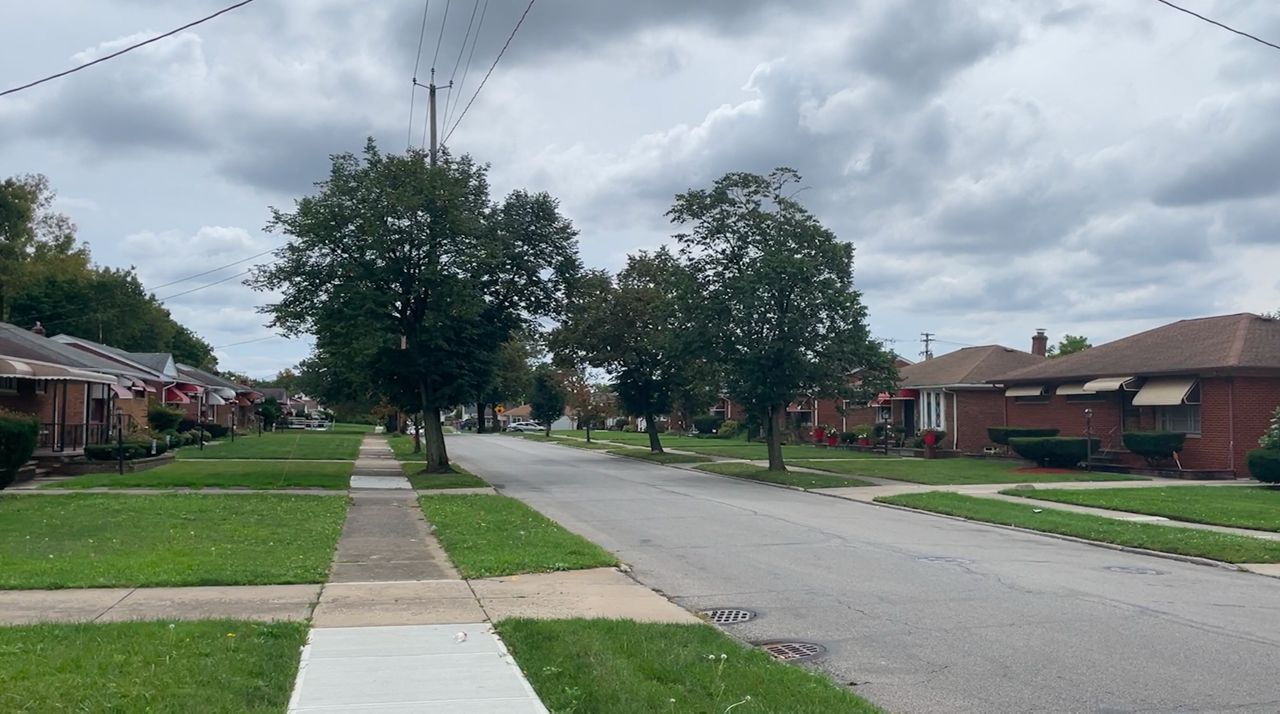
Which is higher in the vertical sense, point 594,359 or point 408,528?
point 594,359

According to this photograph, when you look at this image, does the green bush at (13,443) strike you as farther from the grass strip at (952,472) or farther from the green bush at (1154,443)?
the green bush at (1154,443)

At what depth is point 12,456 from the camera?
72.2ft

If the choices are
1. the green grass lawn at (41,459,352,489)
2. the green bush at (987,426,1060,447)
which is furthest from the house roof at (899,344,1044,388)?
the green grass lawn at (41,459,352,489)

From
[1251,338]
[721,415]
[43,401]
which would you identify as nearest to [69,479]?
[43,401]

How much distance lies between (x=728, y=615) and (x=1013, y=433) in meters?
31.8

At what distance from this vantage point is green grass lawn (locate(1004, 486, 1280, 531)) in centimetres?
1960

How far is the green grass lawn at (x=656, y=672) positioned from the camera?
271 inches

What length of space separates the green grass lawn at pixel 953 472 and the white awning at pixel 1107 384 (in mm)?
2888

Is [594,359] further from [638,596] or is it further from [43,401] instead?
[638,596]

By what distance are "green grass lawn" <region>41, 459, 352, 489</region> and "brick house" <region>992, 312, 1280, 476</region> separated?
23.5m

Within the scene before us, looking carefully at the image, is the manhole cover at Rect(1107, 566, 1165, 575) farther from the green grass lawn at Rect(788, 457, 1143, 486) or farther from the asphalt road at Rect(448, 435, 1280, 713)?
the green grass lawn at Rect(788, 457, 1143, 486)

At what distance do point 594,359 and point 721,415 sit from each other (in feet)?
113

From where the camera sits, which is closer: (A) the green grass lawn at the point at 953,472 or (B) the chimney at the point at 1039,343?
(A) the green grass lawn at the point at 953,472

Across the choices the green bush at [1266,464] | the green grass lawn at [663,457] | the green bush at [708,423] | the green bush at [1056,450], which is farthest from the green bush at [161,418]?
the green bush at [1266,464]
